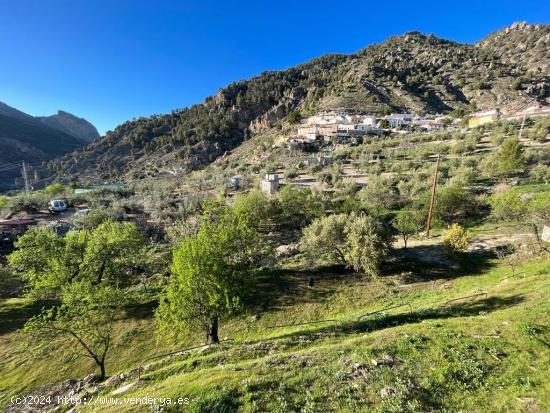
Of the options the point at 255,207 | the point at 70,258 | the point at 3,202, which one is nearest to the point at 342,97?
the point at 255,207

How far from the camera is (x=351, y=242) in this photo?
26984 mm

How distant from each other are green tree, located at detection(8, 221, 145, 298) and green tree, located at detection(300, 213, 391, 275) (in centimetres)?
1944

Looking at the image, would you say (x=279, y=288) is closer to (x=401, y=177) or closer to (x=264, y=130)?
(x=401, y=177)

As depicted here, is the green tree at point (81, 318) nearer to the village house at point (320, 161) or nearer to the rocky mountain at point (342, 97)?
the village house at point (320, 161)

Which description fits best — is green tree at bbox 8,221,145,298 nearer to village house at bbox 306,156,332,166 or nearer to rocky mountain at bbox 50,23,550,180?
village house at bbox 306,156,332,166

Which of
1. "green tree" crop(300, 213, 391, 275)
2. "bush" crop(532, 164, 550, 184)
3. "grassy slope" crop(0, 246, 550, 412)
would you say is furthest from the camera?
"bush" crop(532, 164, 550, 184)

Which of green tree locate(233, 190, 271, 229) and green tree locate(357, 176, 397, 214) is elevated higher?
green tree locate(357, 176, 397, 214)

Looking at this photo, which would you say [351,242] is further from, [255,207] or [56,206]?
[56,206]

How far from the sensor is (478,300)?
54.9ft

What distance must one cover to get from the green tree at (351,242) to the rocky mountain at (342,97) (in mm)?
107989

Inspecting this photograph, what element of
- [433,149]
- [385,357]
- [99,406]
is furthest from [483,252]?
[433,149]

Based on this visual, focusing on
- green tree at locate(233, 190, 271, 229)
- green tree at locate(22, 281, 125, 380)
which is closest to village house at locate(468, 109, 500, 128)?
green tree at locate(233, 190, 271, 229)

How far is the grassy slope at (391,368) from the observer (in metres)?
7.90

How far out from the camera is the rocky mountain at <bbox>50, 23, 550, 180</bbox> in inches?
4867
